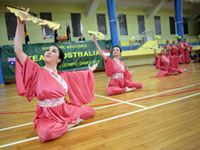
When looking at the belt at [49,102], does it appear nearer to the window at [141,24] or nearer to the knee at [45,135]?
the knee at [45,135]

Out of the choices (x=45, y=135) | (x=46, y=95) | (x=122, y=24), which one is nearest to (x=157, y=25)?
(x=122, y=24)

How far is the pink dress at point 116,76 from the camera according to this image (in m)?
3.72

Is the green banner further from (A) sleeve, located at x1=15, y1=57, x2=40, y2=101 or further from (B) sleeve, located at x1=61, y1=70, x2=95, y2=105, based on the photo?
(A) sleeve, located at x1=15, y1=57, x2=40, y2=101

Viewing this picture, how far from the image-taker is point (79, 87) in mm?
2271

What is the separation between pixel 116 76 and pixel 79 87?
5.60 feet

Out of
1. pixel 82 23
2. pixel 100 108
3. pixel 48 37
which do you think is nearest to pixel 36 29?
pixel 48 37

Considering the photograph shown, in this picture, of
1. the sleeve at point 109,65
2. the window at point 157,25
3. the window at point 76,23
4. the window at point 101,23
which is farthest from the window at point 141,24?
the sleeve at point 109,65

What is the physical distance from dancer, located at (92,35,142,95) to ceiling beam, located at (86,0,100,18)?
901cm

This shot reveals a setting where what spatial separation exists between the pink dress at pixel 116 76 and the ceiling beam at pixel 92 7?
358 inches

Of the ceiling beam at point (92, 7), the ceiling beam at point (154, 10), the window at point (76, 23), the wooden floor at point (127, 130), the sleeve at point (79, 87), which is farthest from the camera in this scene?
the ceiling beam at point (154, 10)

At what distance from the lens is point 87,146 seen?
153 cm

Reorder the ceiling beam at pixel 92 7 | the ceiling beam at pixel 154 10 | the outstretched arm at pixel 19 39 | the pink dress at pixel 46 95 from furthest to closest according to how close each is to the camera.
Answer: the ceiling beam at pixel 154 10 → the ceiling beam at pixel 92 7 → the pink dress at pixel 46 95 → the outstretched arm at pixel 19 39

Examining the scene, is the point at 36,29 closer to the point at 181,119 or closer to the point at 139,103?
the point at 139,103

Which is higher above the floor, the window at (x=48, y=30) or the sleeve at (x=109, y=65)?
the window at (x=48, y=30)
